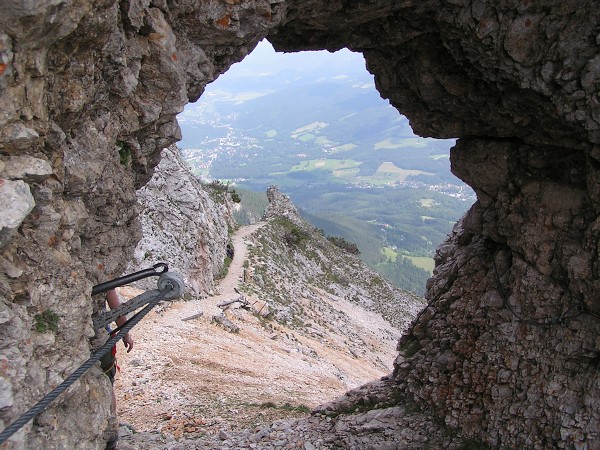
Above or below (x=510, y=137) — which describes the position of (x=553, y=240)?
below

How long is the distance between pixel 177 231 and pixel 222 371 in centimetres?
1457

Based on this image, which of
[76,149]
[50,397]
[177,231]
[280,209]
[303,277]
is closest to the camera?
[50,397]

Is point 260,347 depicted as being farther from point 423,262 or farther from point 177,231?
point 423,262

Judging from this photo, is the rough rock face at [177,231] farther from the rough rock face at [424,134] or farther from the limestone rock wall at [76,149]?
the limestone rock wall at [76,149]

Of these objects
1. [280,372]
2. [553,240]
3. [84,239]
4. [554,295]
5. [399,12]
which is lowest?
[280,372]

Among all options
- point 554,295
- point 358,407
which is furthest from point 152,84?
point 358,407

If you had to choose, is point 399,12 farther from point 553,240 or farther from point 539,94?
point 553,240

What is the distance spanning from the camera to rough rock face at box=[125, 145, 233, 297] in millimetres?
28531

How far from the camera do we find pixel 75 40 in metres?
5.57

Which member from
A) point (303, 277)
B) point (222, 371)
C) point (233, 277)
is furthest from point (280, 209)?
point (222, 371)

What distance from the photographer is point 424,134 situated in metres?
13.1

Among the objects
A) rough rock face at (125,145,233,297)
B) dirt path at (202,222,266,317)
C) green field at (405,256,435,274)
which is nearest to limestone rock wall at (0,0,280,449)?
dirt path at (202,222,266,317)

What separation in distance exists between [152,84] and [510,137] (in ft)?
28.0

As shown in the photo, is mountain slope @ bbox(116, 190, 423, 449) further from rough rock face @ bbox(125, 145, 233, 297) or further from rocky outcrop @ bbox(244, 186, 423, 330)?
rough rock face @ bbox(125, 145, 233, 297)
